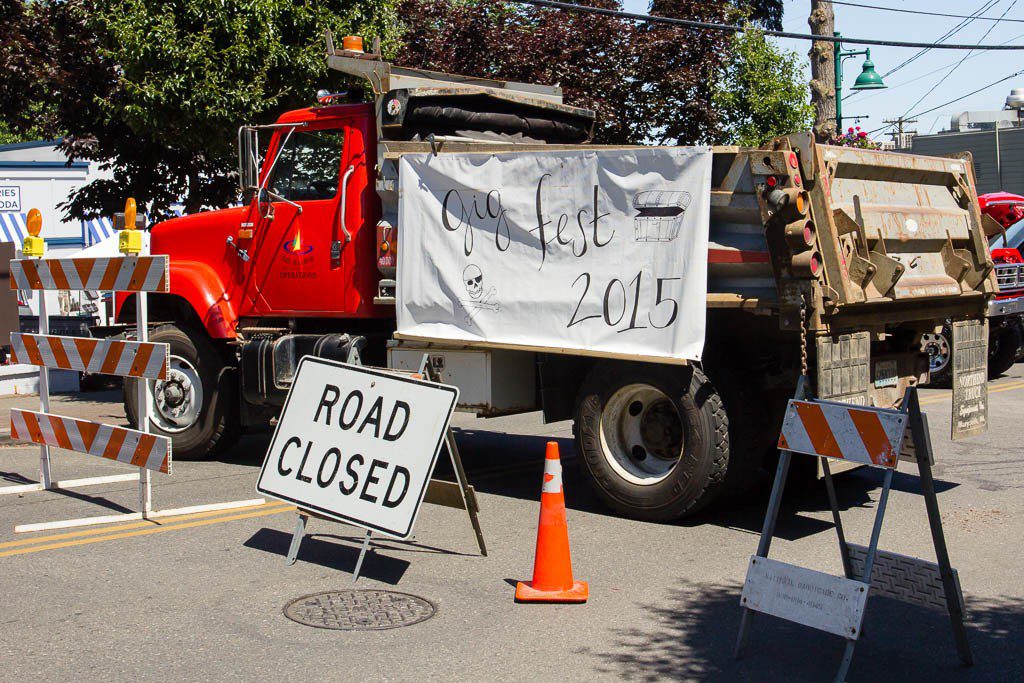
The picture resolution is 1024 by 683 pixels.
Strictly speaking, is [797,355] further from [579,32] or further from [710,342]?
[579,32]

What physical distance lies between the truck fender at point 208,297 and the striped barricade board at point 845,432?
6118mm

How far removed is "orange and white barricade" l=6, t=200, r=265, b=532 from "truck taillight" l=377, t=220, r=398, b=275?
1.86 m

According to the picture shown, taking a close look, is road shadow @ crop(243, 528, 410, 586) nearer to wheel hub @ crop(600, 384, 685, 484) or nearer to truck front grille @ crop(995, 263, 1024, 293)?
wheel hub @ crop(600, 384, 685, 484)

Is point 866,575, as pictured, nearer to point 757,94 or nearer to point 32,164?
point 757,94

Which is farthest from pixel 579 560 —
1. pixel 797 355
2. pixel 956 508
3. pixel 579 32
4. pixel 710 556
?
pixel 579 32

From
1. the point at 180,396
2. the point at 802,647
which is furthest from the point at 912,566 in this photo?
the point at 180,396

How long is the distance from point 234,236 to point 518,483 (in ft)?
10.9

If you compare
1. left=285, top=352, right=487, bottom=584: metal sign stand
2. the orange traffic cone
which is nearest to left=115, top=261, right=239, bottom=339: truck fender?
left=285, top=352, right=487, bottom=584: metal sign stand

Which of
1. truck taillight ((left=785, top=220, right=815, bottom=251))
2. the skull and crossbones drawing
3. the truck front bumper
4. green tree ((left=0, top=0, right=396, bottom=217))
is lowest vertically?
the truck front bumper

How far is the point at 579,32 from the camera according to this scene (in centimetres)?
1762

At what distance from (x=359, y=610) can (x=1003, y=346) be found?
13.3 metres

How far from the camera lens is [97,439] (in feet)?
26.6

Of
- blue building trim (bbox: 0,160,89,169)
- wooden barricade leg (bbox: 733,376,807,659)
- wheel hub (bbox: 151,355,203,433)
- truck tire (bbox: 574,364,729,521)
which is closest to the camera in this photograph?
wooden barricade leg (bbox: 733,376,807,659)

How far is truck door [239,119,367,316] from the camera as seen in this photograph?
946 centimetres
